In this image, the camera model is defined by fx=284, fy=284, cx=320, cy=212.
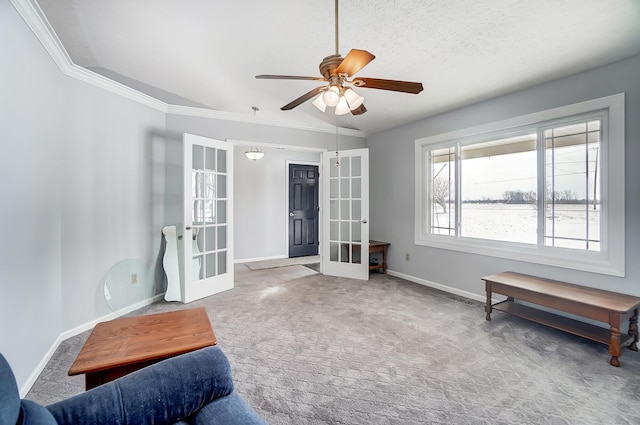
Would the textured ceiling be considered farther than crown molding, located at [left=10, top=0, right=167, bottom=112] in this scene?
Yes

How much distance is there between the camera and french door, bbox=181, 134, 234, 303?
346 cm

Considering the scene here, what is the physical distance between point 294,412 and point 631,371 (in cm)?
241

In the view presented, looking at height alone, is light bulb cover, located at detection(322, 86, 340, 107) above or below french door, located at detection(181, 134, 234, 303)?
above

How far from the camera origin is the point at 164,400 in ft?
3.45

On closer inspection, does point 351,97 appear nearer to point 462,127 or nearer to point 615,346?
point 462,127

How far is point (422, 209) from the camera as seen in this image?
4.16 meters

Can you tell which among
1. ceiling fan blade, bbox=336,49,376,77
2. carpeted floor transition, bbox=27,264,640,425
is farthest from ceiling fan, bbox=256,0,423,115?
carpeted floor transition, bbox=27,264,640,425

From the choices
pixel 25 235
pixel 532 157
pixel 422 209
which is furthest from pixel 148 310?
pixel 532 157

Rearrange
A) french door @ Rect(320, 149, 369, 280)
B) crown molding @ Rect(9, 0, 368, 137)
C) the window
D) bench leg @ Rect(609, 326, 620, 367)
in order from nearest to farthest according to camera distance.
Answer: crown molding @ Rect(9, 0, 368, 137) → bench leg @ Rect(609, 326, 620, 367) → the window → french door @ Rect(320, 149, 369, 280)

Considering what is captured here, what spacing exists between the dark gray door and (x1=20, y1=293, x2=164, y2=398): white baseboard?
3.13 meters

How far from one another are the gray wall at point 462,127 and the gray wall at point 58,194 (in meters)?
3.38

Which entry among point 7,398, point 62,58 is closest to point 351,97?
point 7,398

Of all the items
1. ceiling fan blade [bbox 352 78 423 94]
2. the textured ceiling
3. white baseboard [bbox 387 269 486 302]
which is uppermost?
the textured ceiling

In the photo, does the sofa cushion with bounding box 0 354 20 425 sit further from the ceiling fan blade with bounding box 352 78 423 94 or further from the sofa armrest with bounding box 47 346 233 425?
the ceiling fan blade with bounding box 352 78 423 94
